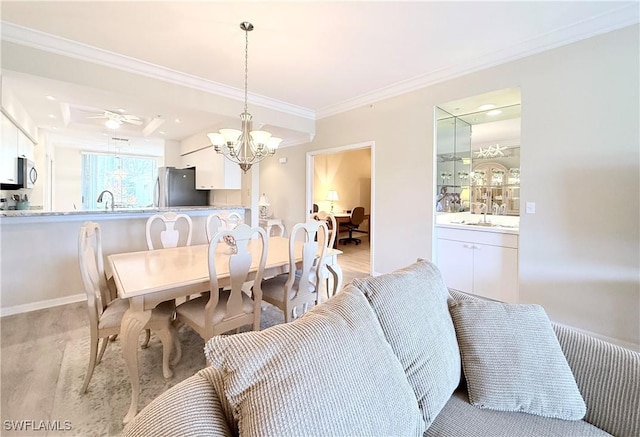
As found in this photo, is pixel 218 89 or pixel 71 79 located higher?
pixel 218 89

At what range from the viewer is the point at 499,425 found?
3.23 ft

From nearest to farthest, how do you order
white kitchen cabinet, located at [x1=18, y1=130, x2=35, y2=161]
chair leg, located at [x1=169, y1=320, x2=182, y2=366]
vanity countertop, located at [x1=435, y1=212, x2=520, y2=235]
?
chair leg, located at [x1=169, y1=320, x2=182, y2=366] < vanity countertop, located at [x1=435, y1=212, x2=520, y2=235] < white kitchen cabinet, located at [x1=18, y1=130, x2=35, y2=161]

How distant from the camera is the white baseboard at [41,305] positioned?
2855 millimetres

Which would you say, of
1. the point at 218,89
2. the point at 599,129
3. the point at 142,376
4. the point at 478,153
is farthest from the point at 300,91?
the point at 142,376

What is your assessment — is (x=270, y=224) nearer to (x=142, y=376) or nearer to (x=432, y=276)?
(x=142, y=376)

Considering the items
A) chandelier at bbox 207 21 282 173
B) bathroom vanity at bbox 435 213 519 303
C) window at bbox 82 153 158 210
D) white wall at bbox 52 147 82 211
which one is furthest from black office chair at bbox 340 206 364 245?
white wall at bbox 52 147 82 211

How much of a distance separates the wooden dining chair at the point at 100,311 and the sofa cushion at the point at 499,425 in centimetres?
162

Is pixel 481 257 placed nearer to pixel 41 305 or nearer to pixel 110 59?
pixel 110 59

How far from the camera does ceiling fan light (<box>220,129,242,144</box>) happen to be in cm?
267

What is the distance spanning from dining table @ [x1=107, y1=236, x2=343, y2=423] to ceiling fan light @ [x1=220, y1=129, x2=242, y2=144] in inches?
40.3

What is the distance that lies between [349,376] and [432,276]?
767mm

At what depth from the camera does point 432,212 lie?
11.5 feet

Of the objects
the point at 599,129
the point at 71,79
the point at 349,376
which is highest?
the point at 71,79

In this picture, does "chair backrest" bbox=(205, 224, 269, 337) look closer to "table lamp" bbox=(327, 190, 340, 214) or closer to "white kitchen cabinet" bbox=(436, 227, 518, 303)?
"white kitchen cabinet" bbox=(436, 227, 518, 303)
